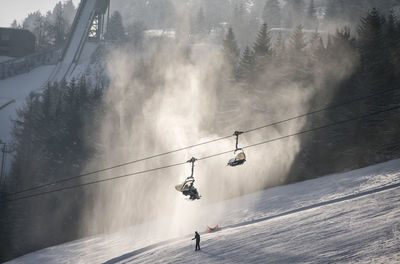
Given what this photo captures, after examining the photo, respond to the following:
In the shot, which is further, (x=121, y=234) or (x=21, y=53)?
(x=21, y=53)

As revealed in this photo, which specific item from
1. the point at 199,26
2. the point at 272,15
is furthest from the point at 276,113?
the point at 272,15

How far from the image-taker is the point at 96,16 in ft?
242

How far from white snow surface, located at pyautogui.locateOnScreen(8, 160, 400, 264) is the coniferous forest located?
462cm

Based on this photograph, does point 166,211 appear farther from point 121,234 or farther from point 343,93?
point 343,93

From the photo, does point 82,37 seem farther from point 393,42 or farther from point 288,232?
point 288,232

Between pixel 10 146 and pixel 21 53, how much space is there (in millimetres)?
32368

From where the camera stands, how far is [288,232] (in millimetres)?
18766

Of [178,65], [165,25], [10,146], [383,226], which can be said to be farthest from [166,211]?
[165,25]

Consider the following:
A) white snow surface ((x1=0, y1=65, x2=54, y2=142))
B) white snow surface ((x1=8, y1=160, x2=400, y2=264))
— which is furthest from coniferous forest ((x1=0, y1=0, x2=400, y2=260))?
white snow surface ((x1=8, y1=160, x2=400, y2=264))

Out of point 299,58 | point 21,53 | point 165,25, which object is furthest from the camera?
point 165,25

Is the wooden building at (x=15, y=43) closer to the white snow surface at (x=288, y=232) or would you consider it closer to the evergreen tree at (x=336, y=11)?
the white snow surface at (x=288, y=232)

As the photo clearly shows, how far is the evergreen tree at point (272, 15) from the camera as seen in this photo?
283 ft

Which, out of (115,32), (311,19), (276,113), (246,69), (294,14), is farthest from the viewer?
(294,14)

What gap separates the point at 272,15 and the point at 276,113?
57.7 meters
